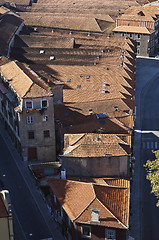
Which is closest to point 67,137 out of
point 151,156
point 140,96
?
point 151,156

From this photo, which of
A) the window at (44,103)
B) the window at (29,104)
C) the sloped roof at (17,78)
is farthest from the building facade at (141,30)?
the window at (29,104)

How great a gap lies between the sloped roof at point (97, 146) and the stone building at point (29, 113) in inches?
399

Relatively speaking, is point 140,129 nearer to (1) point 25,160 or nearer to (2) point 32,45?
(1) point 25,160

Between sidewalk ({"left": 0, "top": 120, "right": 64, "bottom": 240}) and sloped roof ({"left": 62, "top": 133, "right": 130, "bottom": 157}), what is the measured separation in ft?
34.0

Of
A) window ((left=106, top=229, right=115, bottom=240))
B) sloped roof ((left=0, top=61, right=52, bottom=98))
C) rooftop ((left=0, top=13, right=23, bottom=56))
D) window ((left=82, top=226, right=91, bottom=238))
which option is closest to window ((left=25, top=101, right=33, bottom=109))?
sloped roof ((left=0, top=61, right=52, bottom=98))

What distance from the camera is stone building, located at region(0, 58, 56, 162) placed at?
9944 centimetres

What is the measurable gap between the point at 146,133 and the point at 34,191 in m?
42.1

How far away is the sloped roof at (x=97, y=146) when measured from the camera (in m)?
92.4

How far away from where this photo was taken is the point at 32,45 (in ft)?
546

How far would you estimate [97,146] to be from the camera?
307 ft

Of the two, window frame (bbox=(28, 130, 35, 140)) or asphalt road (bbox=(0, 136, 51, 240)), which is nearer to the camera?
asphalt road (bbox=(0, 136, 51, 240))

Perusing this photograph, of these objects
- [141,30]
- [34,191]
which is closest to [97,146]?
[34,191]

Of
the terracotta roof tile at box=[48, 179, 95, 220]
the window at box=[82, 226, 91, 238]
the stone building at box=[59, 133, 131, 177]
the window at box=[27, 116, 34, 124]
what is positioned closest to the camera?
the window at box=[82, 226, 91, 238]

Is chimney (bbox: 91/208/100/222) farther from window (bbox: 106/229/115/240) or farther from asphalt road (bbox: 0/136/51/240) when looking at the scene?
asphalt road (bbox: 0/136/51/240)
